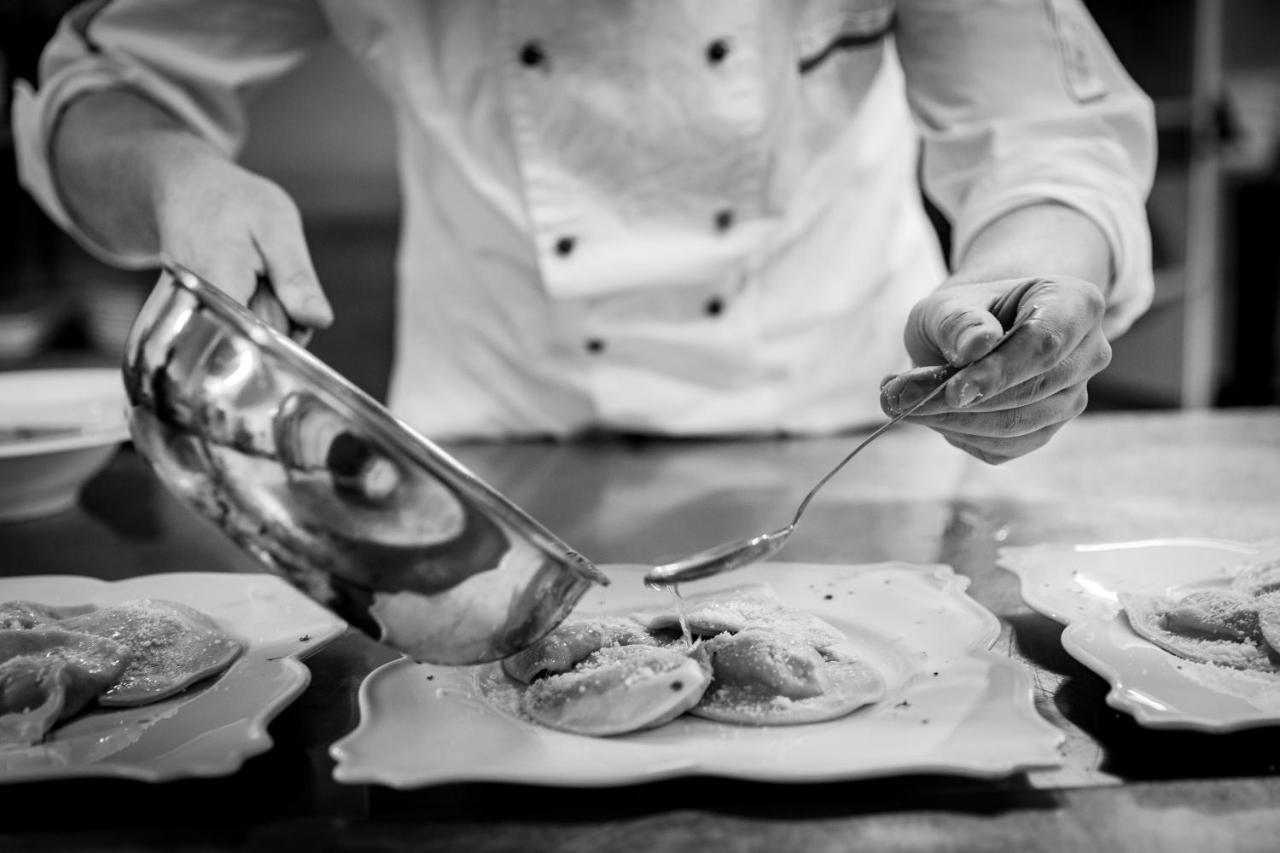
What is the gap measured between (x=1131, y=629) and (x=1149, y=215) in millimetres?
3343

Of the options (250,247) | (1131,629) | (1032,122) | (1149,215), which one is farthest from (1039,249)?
(1149,215)

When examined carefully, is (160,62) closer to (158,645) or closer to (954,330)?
(158,645)

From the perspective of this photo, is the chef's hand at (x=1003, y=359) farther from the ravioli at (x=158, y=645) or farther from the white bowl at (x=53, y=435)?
the white bowl at (x=53, y=435)

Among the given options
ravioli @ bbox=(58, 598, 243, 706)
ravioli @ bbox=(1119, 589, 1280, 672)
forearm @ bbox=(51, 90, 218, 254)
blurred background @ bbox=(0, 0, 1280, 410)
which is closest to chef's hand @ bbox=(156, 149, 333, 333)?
forearm @ bbox=(51, 90, 218, 254)

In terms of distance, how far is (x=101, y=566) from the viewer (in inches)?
50.6

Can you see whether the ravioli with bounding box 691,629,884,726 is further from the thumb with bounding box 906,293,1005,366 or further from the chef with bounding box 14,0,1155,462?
the chef with bounding box 14,0,1155,462

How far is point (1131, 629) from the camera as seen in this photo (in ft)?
3.13

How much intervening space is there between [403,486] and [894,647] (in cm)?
45

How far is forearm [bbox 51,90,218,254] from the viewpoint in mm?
1421

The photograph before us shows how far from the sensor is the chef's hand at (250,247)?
3.56 feet

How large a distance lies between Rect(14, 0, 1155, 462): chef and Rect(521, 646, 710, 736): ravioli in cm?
60

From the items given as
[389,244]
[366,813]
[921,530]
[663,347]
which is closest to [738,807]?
[366,813]

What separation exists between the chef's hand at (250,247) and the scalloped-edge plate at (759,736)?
0.39 meters

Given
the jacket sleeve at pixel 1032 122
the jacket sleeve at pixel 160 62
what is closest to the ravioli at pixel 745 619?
the jacket sleeve at pixel 1032 122
